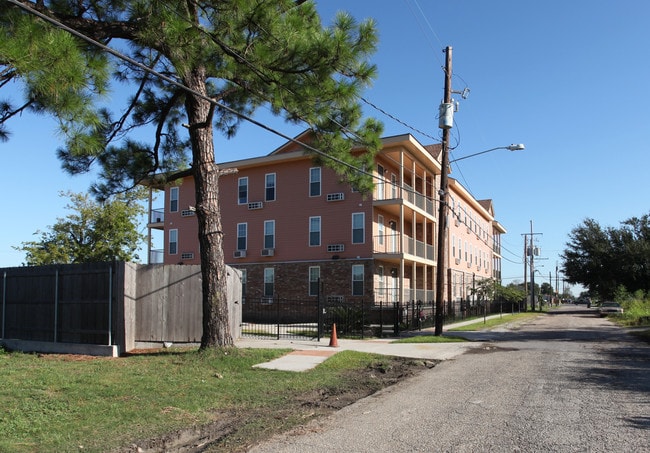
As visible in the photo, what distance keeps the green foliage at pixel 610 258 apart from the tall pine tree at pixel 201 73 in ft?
152

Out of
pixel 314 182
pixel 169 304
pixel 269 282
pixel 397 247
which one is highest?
pixel 314 182

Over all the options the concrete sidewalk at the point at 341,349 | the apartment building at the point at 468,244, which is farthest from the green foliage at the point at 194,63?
the apartment building at the point at 468,244

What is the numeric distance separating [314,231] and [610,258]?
1435 inches

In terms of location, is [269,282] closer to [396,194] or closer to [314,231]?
[314,231]

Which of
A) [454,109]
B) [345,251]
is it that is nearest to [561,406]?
[454,109]

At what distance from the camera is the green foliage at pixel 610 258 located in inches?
2028

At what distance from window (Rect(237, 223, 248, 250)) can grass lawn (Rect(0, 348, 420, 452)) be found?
20835mm

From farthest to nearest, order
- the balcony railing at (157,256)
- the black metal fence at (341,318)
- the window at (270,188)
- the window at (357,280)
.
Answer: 1. the balcony railing at (157,256)
2. the window at (270,188)
3. the window at (357,280)
4. the black metal fence at (341,318)

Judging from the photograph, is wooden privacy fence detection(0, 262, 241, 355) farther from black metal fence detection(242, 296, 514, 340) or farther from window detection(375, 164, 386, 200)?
window detection(375, 164, 386, 200)

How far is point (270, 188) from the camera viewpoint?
3288 centimetres

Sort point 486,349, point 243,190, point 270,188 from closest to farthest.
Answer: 1. point 486,349
2. point 270,188
3. point 243,190

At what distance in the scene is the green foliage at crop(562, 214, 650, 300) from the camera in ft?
169

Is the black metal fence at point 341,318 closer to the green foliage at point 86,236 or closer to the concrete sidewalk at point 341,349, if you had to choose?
the concrete sidewalk at point 341,349

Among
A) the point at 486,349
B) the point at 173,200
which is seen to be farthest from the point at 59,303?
the point at 173,200
